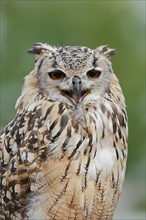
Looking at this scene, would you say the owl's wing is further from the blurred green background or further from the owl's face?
the blurred green background

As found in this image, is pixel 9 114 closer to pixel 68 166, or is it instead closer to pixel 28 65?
pixel 28 65

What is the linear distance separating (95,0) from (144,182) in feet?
10.1

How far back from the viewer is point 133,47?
16.8 m

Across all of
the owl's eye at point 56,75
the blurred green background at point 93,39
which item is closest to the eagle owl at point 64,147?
the owl's eye at point 56,75

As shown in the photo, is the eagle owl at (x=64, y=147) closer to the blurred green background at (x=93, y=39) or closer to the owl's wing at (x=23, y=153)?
the owl's wing at (x=23, y=153)

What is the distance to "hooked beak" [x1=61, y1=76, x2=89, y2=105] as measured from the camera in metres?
5.25

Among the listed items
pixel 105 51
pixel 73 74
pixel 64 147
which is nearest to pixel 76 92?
pixel 73 74

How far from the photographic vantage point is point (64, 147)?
5.47 metres

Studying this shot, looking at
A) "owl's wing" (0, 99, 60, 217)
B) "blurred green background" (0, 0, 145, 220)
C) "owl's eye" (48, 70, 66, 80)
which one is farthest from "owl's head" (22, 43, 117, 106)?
"blurred green background" (0, 0, 145, 220)

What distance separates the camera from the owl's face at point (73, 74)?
532cm

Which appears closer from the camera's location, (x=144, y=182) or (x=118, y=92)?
(x=118, y=92)

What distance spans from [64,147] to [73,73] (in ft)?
1.34

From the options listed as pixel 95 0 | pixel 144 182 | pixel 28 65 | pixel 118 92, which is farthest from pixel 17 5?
pixel 118 92

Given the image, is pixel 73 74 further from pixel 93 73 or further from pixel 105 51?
pixel 105 51
